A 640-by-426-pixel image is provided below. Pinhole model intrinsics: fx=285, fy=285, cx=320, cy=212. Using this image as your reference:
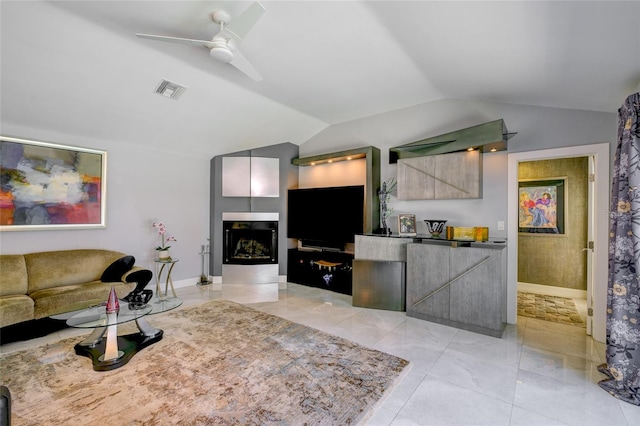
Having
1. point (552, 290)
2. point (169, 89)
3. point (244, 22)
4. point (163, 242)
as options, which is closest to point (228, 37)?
point (244, 22)

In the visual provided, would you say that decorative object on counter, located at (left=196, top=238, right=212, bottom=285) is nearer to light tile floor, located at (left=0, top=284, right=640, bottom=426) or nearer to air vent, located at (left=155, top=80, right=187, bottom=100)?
light tile floor, located at (left=0, top=284, right=640, bottom=426)

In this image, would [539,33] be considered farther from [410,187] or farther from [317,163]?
[317,163]

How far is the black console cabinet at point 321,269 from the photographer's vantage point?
4.99 m

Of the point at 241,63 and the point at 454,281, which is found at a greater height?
the point at 241,63

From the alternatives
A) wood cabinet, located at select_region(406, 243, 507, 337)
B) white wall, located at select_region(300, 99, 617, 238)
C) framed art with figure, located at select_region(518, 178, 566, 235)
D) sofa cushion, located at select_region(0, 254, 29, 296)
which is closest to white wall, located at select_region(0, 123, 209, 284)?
sofa cushion, located at select_region(0, 254, 29, 296)

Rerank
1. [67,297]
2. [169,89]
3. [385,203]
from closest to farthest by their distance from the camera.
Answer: [67,297] → [169,89] → [385,203]

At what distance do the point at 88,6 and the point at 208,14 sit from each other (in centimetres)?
95

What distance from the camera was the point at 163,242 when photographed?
4836 mm

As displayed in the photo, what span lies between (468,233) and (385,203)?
131cm

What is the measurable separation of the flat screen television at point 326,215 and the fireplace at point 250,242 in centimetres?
40

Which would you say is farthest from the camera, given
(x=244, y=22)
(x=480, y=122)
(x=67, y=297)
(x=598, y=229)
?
(x=480, y=122)

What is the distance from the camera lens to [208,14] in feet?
8.01

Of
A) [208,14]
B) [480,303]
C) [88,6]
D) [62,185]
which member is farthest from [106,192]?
[480,303]

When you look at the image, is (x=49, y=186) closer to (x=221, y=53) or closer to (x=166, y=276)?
(x=166, y=276)
